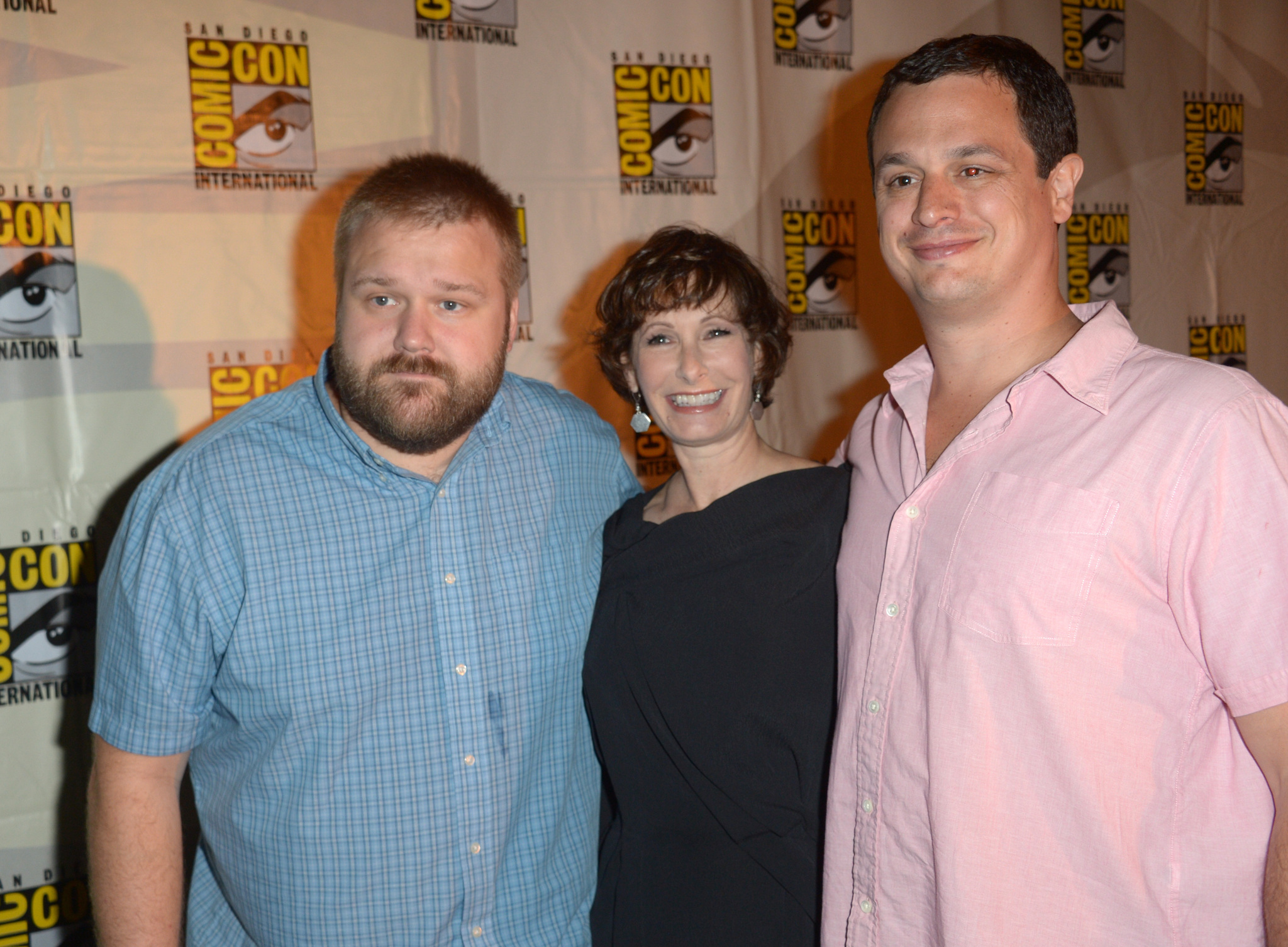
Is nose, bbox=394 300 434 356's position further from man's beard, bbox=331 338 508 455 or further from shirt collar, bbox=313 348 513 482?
shirt collar, bbox=313 348 513 482

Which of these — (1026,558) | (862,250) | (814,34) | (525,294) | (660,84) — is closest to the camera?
(1026,558)

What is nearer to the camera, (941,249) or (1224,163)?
(941,249)

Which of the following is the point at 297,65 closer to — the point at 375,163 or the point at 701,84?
the point at 375,163

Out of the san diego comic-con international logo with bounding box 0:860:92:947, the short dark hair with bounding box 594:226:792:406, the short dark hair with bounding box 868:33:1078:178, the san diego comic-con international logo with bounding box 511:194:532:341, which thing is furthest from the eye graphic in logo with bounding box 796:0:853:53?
the san diego comic-con international logo with bounding box 0:860:92:947

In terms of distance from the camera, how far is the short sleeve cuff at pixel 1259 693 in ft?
3.08

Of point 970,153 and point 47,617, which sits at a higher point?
point 970,153

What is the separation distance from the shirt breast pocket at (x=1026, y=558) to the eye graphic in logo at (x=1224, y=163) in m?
2.59

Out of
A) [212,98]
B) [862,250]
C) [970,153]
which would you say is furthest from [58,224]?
[862,250]

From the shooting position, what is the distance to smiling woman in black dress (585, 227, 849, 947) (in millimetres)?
1352

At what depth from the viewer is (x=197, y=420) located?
1978mm

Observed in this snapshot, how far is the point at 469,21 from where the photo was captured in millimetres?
2176

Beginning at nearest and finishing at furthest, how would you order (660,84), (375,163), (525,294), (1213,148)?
1. (375,163)
2. (525,294)
3. (660,84)
4. (1213,148)

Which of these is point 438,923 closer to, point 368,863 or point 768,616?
point 368,863

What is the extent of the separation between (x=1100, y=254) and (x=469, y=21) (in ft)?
6.60
